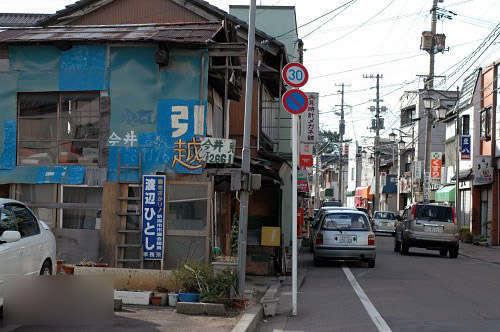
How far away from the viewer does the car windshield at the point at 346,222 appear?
1950cm

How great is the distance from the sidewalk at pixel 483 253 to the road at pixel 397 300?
231 inches

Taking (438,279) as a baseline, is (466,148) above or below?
above

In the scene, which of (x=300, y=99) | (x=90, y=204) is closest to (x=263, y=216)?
(x=90, y=204)

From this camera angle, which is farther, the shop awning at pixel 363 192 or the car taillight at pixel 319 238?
the shop awning at pixel 363 192

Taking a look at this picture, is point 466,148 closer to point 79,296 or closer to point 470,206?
point 470,206

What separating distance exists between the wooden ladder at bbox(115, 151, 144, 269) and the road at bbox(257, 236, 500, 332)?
11.0 feet

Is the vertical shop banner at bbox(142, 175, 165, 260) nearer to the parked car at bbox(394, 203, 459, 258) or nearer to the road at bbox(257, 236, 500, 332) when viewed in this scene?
the road at bbox(257, 236, 500, 332)

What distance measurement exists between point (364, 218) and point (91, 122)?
9288 mm

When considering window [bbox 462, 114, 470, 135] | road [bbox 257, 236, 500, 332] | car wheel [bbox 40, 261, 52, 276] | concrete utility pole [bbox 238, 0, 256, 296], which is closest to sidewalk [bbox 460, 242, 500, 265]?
road [bbox 257, 236, 500, 332]

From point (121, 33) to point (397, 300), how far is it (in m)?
8.30

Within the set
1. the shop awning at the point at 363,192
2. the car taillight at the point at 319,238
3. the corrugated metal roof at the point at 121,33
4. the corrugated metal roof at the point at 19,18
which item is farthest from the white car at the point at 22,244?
the shop awning at the point at 363,192

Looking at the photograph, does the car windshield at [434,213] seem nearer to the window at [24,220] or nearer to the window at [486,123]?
the window at [486,123]

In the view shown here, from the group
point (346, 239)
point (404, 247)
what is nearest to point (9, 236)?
point (346, 239)

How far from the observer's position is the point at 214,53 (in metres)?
13.7
